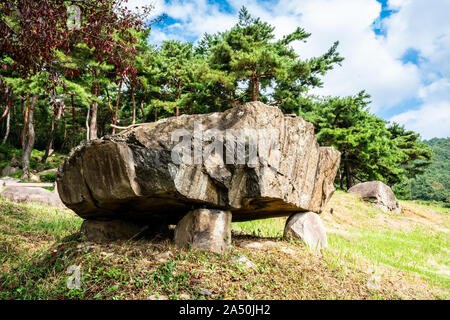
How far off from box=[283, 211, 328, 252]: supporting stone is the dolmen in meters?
0.40

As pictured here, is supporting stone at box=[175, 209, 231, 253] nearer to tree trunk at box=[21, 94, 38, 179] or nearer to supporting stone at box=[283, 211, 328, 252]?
supporting stone at box=[283, 211, 328, 252]

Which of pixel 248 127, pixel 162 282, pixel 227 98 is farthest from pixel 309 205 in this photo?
pixel 227 98

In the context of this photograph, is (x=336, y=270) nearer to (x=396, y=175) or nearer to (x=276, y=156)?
(x=276, y=156)

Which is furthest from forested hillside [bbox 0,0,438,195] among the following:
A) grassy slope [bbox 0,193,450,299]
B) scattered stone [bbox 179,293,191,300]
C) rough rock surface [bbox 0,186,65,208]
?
scattered stone [bbox 179,293,191,300]

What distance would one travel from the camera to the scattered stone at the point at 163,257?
11.0ft

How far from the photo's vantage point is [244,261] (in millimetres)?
3477

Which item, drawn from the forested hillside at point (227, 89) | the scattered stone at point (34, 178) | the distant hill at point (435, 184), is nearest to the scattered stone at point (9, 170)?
the forested hillside at point (227, 89)

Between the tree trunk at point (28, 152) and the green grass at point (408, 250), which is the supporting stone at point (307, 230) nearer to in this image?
the green grass at point (408, 250)

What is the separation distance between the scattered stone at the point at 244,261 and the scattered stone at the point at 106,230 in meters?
2.02

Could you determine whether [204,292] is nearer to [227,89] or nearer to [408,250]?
[408,250]

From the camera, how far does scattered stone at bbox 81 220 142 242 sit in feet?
14.4

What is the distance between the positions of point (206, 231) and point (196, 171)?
0.87 meters

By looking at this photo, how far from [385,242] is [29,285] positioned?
26.9ft

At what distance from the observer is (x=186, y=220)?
383 centimetres
